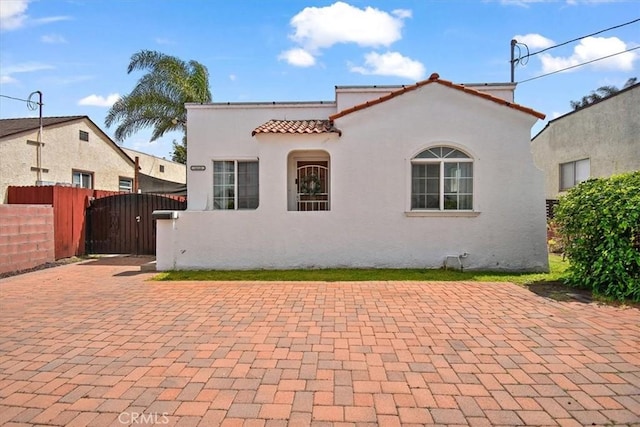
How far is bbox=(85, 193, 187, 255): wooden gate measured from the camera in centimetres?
1415

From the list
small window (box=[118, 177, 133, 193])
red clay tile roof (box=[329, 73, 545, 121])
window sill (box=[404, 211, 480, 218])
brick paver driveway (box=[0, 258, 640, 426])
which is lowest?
brick paver driveway (box=[0, 258, 640, 426])

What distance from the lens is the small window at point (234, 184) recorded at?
12414mm

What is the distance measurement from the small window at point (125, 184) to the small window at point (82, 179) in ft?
6.43

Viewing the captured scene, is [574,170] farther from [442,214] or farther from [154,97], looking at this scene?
[154,97]

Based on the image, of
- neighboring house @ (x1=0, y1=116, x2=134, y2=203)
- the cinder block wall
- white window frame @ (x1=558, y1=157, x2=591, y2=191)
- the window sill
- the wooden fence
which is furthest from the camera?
white window frame @ (x1=558, y1=157, x2=591, y2=191)

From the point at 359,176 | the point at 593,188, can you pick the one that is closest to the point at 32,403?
the point at 359,176

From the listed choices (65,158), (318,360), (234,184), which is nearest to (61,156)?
(65,158)

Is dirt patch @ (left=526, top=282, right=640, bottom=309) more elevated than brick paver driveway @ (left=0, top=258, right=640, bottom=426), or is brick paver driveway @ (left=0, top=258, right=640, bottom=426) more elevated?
dirt patch @ (left=526, top=282, right=640, bottom=309)

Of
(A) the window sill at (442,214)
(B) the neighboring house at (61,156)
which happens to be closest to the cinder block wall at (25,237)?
(B) the neighboring house at (61,156)

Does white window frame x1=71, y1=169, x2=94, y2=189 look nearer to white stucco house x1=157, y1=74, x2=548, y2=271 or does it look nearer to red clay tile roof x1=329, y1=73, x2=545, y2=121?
white stucco house x1=157, y1=74, x2=548, y2=271

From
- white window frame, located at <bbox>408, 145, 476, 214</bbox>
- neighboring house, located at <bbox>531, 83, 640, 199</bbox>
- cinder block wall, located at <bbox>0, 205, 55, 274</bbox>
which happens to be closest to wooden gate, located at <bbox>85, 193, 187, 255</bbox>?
cinder block wall, located at <bbox>0, 205, 55, 274</bbox>

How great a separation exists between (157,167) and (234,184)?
1836cm

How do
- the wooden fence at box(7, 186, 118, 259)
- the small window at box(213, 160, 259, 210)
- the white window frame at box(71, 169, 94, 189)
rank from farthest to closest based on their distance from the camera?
the white window frame at box(71, 169, 94, 189)
the wooden fence at box(7, 186, 118, 259)
the small window at box(213, 160, 259, 210)

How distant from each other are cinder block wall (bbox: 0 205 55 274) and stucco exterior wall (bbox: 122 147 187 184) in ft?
42.7
